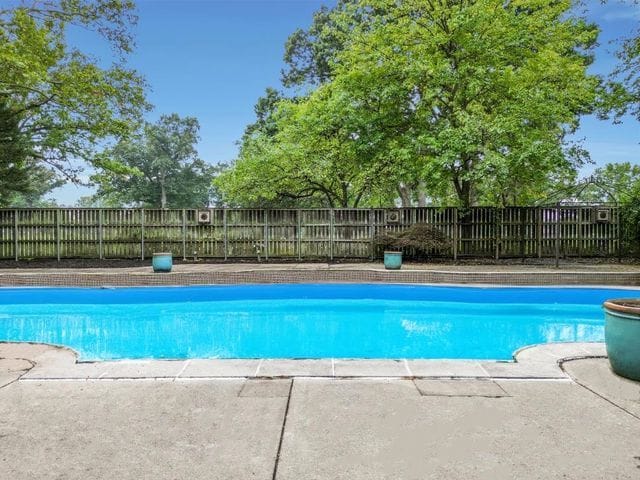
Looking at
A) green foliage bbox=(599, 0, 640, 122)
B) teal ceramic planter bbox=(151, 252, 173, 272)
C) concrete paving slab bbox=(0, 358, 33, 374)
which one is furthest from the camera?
green foliage bbox=(599, 0, 640, 122)

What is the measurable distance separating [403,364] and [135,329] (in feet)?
14.2

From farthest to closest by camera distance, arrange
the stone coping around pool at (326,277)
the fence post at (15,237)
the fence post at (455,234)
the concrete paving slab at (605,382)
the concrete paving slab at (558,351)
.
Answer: the fence post at (15,237)
the fence post at (455,234)
the stone coping around pool at (326,277)
the concrete paving slab at (558,351)
the concrete paving slab at (605,382)

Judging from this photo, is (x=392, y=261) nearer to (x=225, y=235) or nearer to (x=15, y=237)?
(x=225, y=235)

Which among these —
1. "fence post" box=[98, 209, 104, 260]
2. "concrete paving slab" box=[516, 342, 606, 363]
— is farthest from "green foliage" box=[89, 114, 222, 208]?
"concrete paving slab" box=[516, 342, 606, 363]

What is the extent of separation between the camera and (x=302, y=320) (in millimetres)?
6922

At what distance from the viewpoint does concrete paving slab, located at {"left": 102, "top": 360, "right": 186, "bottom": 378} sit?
330 centimetres

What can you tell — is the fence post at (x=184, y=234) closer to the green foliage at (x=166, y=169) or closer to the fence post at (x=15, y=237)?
the fence post at (x=15, y=237)

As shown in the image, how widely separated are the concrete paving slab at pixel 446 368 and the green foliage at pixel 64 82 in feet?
36.5

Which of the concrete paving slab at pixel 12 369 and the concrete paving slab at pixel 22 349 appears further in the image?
the concrete paving slab at pixel 22 349

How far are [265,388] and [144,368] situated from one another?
1.13m

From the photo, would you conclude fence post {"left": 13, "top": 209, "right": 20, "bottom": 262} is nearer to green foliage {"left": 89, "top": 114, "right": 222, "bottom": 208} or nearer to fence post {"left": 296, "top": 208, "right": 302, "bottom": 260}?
fence post {"left": 296, "top": 208, "right": 302, "bottom": 260}

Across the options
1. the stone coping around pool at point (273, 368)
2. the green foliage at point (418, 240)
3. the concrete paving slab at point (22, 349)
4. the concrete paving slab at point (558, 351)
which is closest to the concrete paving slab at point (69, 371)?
the stone coping around pool at point (273, 368)

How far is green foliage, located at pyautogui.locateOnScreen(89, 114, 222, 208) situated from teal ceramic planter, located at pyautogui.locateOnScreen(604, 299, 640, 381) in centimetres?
4163

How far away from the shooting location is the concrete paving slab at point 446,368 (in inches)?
131
